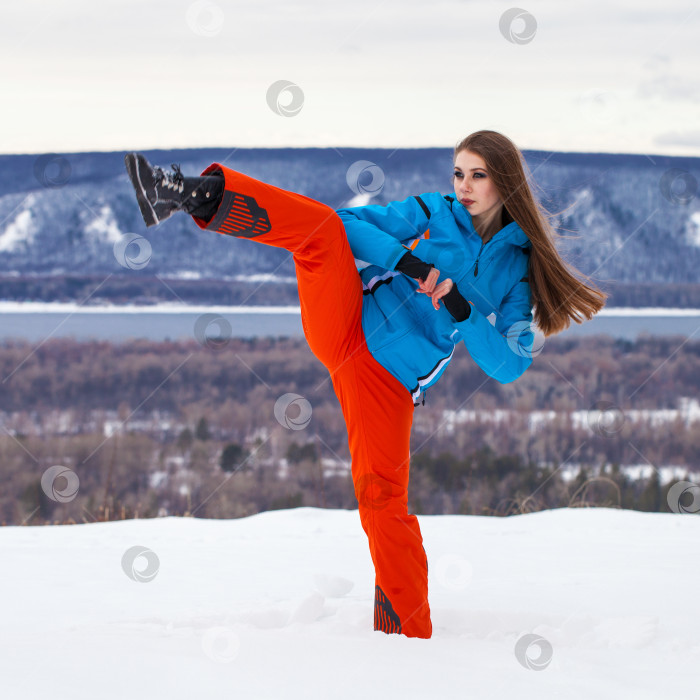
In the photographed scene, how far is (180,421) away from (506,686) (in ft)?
52.3

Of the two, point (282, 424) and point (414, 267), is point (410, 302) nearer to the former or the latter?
point (414, 267)

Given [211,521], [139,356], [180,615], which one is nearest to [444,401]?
[139,356]

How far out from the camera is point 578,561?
9.44ft

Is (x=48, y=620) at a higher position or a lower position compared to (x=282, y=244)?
lower

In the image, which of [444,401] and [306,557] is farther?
[444,401]

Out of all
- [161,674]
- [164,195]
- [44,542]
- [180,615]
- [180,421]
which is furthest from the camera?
[180,421]

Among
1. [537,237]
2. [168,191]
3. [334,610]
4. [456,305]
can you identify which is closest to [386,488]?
[334,610]

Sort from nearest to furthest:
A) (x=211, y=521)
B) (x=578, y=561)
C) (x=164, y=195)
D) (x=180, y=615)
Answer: (x=164, y=195), (x=180, y=615), (x=578, y=561), (x=211, y=521)

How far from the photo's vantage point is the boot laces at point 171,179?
1.68 meters

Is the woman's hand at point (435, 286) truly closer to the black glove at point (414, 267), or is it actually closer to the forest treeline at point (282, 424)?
the black glove at point (414, 267)

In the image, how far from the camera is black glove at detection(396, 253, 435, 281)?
1.88 metres

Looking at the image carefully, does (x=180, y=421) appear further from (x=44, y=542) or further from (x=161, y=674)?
(x=161, y=674)

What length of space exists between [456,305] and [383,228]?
340mm

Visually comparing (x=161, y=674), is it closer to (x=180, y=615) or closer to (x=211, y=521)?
(x=180, y=615)
